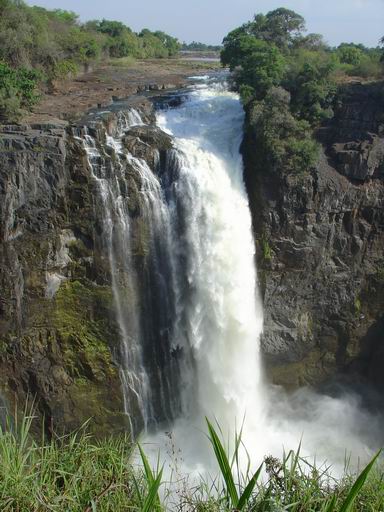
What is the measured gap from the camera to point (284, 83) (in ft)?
75.5

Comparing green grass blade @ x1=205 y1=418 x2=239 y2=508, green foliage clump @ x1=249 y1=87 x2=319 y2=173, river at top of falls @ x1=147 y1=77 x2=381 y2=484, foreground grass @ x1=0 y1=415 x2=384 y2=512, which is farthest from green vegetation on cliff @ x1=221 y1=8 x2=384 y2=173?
green grass blade @ x1=205 y1=418 x2=239 y2=508

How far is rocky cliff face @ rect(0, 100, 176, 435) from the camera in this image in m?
16.2

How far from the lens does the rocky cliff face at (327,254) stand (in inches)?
772

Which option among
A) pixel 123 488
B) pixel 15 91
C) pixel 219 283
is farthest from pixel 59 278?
pixel 123 488

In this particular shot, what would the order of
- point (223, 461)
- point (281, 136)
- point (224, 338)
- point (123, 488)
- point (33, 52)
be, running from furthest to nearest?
point (33, 52) → point (281, 136) → point (224, 338) → point (123, 488) → point (223, 461)

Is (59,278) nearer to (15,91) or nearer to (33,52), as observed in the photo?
(15,91)

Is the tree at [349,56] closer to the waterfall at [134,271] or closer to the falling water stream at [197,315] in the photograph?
the falling water stream at [197,315]

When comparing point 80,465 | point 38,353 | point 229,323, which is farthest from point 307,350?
point 80,465

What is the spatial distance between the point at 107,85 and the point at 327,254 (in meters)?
14.5

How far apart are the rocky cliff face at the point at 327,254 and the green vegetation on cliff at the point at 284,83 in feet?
2.07

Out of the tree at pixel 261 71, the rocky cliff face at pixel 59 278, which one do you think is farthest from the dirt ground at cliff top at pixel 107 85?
the tree at pixel 261 71

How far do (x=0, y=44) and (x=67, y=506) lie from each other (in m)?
22.2

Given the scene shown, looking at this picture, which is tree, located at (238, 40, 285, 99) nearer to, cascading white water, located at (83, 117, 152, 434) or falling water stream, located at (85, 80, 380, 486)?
falling water stream, located at (85, 80, 380, 486)

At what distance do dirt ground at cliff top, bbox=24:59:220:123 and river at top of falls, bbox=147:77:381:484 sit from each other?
16.0ft
